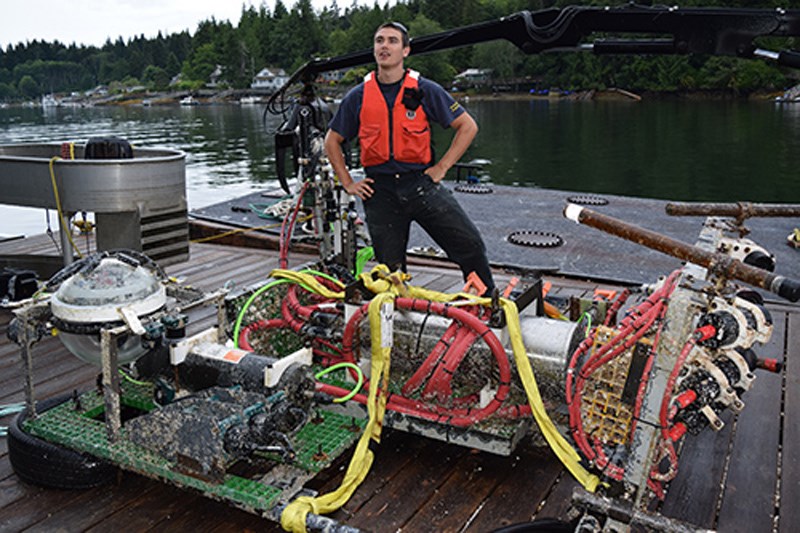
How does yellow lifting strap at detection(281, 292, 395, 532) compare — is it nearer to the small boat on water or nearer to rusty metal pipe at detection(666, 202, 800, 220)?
rusty metal pipe at detection(666, 202, 800, 220)

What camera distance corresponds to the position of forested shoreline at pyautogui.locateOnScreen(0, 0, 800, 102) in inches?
3083

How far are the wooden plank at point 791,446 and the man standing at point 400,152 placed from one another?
2029 millimetres

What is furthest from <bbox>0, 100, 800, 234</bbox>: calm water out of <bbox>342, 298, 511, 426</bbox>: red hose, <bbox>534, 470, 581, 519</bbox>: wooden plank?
<bbox>534, 470, 581, 519</bbox>: wooden plank

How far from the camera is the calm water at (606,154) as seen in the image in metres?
24.4

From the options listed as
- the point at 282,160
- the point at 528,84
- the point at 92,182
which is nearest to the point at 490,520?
the point at 92,182

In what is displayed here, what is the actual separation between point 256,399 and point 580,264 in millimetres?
5077

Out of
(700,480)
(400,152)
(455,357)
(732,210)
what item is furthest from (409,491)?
(400,152)

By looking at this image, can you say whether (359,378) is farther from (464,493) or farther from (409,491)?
(464,493)

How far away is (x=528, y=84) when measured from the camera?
10381cm

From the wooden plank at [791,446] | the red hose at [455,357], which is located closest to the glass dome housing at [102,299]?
the red hose at [455,357]

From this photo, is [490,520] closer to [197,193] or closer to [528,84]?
[197,193]

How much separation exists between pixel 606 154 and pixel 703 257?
3447cm

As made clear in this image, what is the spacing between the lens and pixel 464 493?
3273 mm

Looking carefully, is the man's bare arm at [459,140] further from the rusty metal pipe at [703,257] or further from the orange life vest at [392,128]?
the rusty metal pipe at [703,257]
